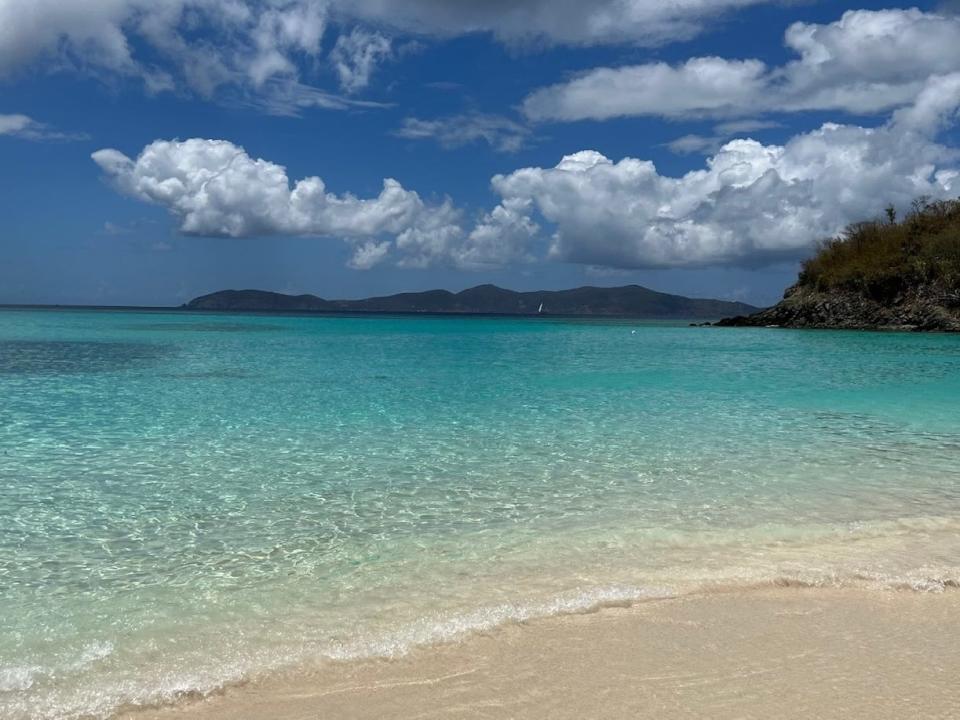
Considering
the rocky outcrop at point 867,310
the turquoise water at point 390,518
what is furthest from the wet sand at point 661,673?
the rocky outcrop at point 867,310

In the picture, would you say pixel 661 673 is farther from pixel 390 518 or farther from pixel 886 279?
pixel 886 279

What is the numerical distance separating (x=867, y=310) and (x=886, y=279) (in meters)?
3.49

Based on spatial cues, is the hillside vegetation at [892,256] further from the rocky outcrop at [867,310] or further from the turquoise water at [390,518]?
the turquoise water at [390,518]

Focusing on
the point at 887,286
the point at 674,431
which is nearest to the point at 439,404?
the point at 674,431

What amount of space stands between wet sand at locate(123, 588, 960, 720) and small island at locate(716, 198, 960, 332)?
68525 mm

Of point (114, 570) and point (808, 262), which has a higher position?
point (808, 262)

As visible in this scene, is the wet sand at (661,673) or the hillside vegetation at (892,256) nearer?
the wet sand at (661,673)

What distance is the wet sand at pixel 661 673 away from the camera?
13.1 ft

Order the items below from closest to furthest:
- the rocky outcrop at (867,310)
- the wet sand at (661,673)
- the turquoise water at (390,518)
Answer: the wet sand at (661,673), the turquoise water at (390,518), the rocky outcrop at (867,310)

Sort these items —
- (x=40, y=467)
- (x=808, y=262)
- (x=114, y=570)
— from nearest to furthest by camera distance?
(x=114, y=570) < (x=40, y=467) < (x=808, y=262)

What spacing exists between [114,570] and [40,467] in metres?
4.78

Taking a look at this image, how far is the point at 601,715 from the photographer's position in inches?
154

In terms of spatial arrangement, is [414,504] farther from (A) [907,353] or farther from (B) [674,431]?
(A) [907,353]

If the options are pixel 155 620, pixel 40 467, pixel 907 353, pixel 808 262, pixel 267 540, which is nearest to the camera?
pixel 155 620
